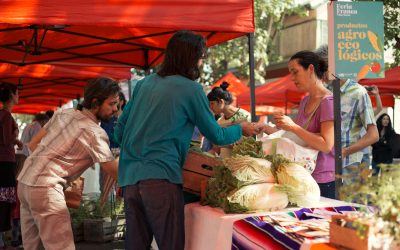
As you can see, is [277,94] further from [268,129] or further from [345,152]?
[268,129]

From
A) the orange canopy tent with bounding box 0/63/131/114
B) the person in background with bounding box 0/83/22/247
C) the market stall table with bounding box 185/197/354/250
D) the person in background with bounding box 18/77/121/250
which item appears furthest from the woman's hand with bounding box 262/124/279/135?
the orange canopy tent with bounding box 0/63/131/114

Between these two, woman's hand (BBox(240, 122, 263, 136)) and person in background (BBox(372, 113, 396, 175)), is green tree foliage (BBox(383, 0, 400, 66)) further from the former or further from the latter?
woman's hand (BBox(240, 122, 263, 136))

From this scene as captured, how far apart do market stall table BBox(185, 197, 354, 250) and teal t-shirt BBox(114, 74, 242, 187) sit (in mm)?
292

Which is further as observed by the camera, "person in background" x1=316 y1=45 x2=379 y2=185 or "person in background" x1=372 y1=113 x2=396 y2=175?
"person in background" x1=372 y1=113 x2=396 y2=175

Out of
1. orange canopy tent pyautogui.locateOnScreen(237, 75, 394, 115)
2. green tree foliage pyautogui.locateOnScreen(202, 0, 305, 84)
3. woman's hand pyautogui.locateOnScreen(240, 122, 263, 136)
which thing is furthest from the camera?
green tree foliage pyautogui.locateOnScreen(202, 0, 305, 84)

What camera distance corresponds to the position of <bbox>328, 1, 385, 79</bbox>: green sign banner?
13.1ft

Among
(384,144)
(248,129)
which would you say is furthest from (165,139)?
(384,144)

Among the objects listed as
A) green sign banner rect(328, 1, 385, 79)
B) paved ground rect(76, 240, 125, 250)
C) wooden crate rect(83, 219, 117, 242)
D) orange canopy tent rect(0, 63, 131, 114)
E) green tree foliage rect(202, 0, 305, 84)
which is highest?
green tree foliage rect(202, 0, 305, 84)

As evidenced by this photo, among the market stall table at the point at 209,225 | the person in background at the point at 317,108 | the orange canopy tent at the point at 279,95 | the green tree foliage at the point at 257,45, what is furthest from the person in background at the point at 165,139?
the green tree foliage at the point at 257,45

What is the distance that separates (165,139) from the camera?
3.39 metres

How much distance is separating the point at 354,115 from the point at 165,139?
191 centimetres

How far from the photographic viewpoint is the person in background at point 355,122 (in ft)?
15.2

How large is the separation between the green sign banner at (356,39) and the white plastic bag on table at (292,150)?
53 centimetres

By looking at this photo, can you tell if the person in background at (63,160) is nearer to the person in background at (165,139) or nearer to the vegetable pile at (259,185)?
the person in background at (165,139)
